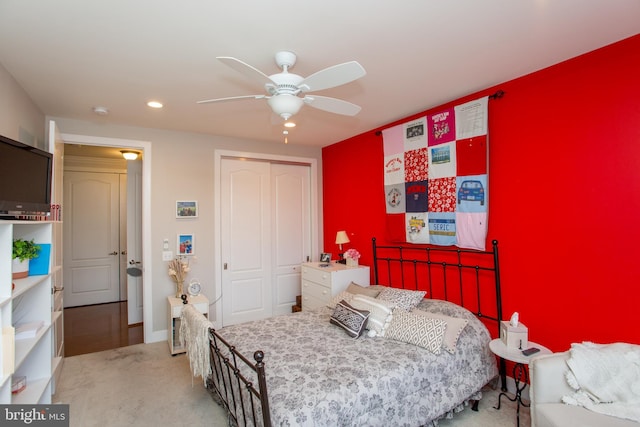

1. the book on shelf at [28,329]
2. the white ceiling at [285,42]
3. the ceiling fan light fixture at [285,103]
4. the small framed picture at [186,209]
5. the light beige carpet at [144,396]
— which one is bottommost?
the light beige carpet at [144,396]

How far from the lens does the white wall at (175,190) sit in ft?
13.1

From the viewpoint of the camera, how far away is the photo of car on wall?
289 centimetres

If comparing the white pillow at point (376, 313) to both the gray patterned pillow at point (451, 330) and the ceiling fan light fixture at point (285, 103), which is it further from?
the ceiling fan light fixture at point (285, 103)

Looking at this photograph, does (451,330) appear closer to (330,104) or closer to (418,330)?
(418,330)

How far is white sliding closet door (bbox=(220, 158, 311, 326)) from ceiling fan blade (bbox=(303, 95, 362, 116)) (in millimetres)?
2565

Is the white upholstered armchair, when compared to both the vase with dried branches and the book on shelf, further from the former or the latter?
the vase with dried branches

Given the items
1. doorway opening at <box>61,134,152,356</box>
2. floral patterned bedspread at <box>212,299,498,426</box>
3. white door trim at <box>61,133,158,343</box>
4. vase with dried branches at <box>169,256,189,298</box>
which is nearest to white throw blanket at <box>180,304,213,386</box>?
floral patterned bedspread at <box>212,299,498,426</box>

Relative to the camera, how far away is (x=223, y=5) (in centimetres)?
171

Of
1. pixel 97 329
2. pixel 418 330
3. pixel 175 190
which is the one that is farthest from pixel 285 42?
pixel 97 329

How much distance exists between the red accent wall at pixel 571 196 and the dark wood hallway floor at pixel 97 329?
4287 millimetres

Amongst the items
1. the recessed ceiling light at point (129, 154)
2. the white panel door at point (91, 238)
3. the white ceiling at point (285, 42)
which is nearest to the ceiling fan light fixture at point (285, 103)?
the white ceiling at point (285, 42)

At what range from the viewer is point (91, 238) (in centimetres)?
584

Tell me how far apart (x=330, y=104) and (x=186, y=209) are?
2.71m

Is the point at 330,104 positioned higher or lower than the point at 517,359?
higher
